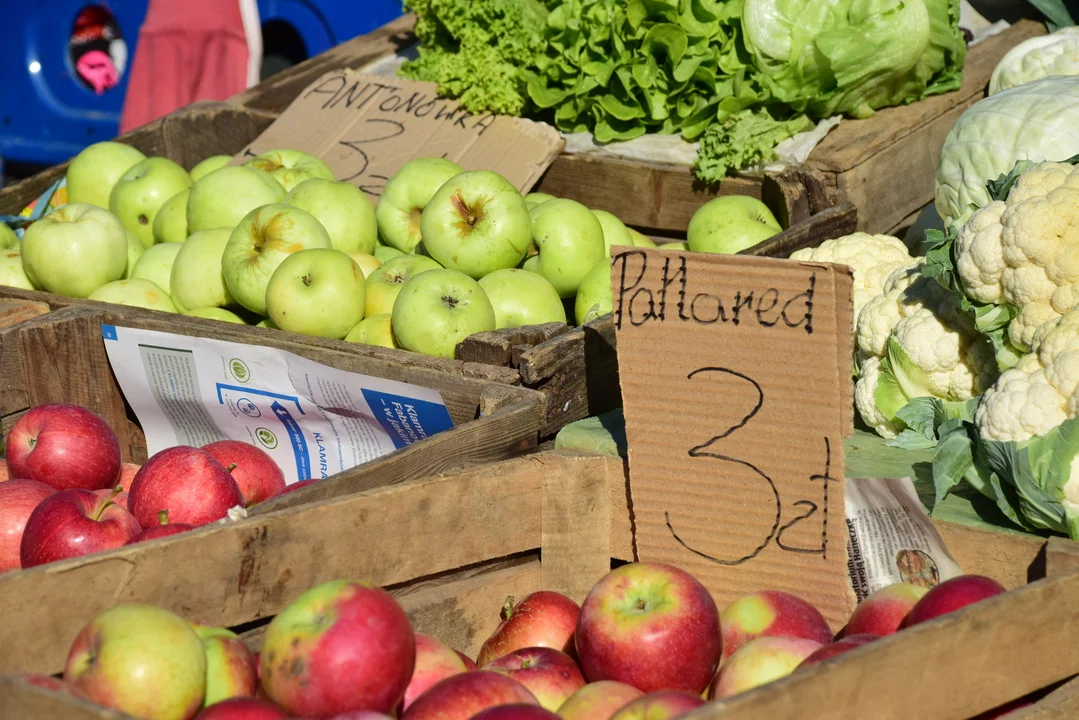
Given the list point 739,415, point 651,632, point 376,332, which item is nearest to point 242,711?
point 651,632

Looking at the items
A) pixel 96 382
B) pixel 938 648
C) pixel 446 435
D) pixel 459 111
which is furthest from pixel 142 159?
pixel 938 648

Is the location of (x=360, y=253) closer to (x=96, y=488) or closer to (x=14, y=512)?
(x=96, y=488)

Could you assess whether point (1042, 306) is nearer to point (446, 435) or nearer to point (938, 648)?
point (938, 648)

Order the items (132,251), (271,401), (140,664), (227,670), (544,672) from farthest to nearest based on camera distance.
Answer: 1. (132,251)
2. (271,401)
3. (544,672)
4. (227,670)
5. (140,664)

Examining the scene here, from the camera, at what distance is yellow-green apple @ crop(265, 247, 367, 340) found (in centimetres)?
241

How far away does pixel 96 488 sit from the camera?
1972 millimetres

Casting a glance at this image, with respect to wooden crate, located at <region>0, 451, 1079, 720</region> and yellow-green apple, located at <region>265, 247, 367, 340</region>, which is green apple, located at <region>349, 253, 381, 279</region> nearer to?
yellow-green apple, located at <region>265, 247, 367, 340</region>

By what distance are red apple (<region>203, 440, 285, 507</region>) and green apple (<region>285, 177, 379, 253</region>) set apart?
928mm

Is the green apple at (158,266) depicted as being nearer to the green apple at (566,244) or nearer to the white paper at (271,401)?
the white paper at (271,401)

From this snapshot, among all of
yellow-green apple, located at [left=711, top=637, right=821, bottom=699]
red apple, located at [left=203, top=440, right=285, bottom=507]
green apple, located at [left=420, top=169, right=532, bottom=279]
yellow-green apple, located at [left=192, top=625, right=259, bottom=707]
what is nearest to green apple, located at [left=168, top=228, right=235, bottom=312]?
green apple, located at [left=420, top=169, right=532, bottom=279]

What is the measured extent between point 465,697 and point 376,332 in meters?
1.35

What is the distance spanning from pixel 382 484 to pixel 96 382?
1087 millimetres

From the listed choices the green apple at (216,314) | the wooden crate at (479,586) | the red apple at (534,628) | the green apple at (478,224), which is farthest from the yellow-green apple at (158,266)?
the red apple at (534,628)

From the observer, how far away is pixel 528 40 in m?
3.45
